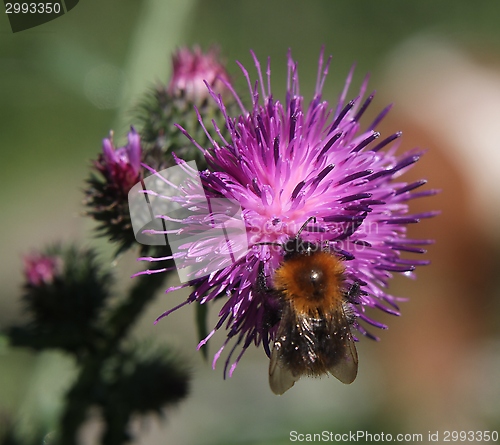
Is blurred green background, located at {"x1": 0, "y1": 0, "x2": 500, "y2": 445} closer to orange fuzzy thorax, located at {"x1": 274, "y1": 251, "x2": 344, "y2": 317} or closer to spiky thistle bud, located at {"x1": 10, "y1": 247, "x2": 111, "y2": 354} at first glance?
spiky thistle bud, located at {"x1": 10, "y1": 247, "x2": 111, "y2": 354}

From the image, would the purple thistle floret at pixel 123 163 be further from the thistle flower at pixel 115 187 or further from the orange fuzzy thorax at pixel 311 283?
the orange fuzzy thorax at pixel 311 283

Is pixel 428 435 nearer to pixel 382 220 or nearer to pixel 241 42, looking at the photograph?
pixel 382 220

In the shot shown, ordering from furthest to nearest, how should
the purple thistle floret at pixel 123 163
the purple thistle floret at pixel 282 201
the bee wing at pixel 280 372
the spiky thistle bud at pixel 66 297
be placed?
the spiky thistle bud at pixel 66 297 < the purple thistle floret at pixel 123 163 < the purple thistle floret at pixel 282 201 < the bee wing at pixel 280 372

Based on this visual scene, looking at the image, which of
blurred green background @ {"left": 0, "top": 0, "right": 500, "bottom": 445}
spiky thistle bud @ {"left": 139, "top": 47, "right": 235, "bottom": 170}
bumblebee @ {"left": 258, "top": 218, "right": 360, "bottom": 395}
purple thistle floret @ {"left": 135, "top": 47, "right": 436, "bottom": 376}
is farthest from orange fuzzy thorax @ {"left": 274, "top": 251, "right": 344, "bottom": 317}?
blurred green background @ {"left": 0, "top": 0, "right": 500, "bottom": 445}

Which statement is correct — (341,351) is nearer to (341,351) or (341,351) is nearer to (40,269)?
(341,351)

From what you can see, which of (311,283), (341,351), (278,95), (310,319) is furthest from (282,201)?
(278,95)

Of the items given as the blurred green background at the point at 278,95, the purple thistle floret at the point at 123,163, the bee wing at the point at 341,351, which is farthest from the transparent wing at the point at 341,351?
the blurred green background at the point at 278,95
